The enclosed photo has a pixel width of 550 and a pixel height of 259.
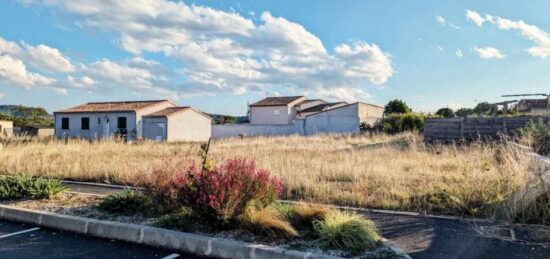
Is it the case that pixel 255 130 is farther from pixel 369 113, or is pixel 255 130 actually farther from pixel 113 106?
pixel 113 106

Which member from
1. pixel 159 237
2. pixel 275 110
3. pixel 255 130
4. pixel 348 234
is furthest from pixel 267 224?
pixel 275 110

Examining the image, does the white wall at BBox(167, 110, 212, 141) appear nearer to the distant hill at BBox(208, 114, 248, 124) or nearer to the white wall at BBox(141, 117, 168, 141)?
the white wall at BBox(141, 117, 168, 141)

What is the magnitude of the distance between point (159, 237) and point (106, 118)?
45123 mm

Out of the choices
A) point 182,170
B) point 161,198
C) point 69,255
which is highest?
point 182,170

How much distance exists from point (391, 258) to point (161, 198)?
352 cm

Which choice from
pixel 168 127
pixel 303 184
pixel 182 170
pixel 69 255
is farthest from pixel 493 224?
pixel 168 127

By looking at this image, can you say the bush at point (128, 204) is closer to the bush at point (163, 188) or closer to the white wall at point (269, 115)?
the bush at point (163, 188)

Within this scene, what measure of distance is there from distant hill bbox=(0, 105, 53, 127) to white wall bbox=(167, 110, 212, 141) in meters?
33.5

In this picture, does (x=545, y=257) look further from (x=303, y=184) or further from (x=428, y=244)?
(x=303, y=184)

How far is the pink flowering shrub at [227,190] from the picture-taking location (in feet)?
17.8

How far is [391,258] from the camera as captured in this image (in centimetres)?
453

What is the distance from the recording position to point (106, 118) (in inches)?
1850

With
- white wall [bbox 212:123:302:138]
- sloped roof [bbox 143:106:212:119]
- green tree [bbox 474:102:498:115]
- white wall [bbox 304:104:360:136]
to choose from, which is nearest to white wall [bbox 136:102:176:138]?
sloped roof [bbox 143:106:212:119]

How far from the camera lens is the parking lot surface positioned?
5043 millimetres
